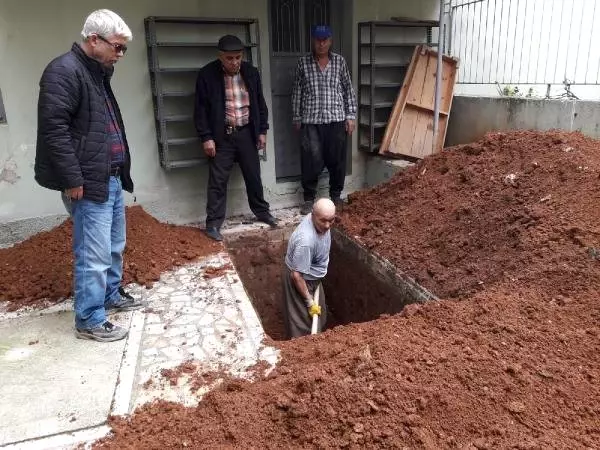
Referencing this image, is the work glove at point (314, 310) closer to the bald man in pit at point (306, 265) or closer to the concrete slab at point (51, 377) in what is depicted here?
the bald man in pit at point (306, 265)

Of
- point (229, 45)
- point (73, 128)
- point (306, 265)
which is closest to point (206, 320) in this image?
point (306, 265)

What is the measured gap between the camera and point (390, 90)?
21.1 feet

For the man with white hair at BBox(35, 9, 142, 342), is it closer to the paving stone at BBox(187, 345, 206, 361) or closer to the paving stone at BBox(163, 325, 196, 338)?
the paving stone at BBox(163, 325, 196, 338)

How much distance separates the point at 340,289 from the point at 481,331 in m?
2.63

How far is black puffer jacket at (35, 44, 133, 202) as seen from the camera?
2635 millimetres

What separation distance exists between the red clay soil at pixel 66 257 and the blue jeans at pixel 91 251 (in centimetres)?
80

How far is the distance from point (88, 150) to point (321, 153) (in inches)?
128

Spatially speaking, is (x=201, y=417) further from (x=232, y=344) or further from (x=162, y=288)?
(x=162, y=288)

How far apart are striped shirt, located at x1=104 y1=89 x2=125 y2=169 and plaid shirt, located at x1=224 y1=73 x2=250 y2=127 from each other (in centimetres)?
195

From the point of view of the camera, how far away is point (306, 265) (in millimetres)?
4215

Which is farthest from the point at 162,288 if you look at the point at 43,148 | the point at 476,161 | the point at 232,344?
the point at 476,161

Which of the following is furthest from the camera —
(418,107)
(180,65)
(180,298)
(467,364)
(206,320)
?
(418,107)

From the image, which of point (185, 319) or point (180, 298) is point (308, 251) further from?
point (185, 319)

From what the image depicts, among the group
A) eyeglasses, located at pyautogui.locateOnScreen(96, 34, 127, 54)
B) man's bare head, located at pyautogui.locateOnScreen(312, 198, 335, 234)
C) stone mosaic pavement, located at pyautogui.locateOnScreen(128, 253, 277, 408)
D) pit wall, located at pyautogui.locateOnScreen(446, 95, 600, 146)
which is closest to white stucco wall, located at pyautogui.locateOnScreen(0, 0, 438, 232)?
stone mosaic pavement, located at pyautogui.locateOnScreen(128, 253, 277, 408)
